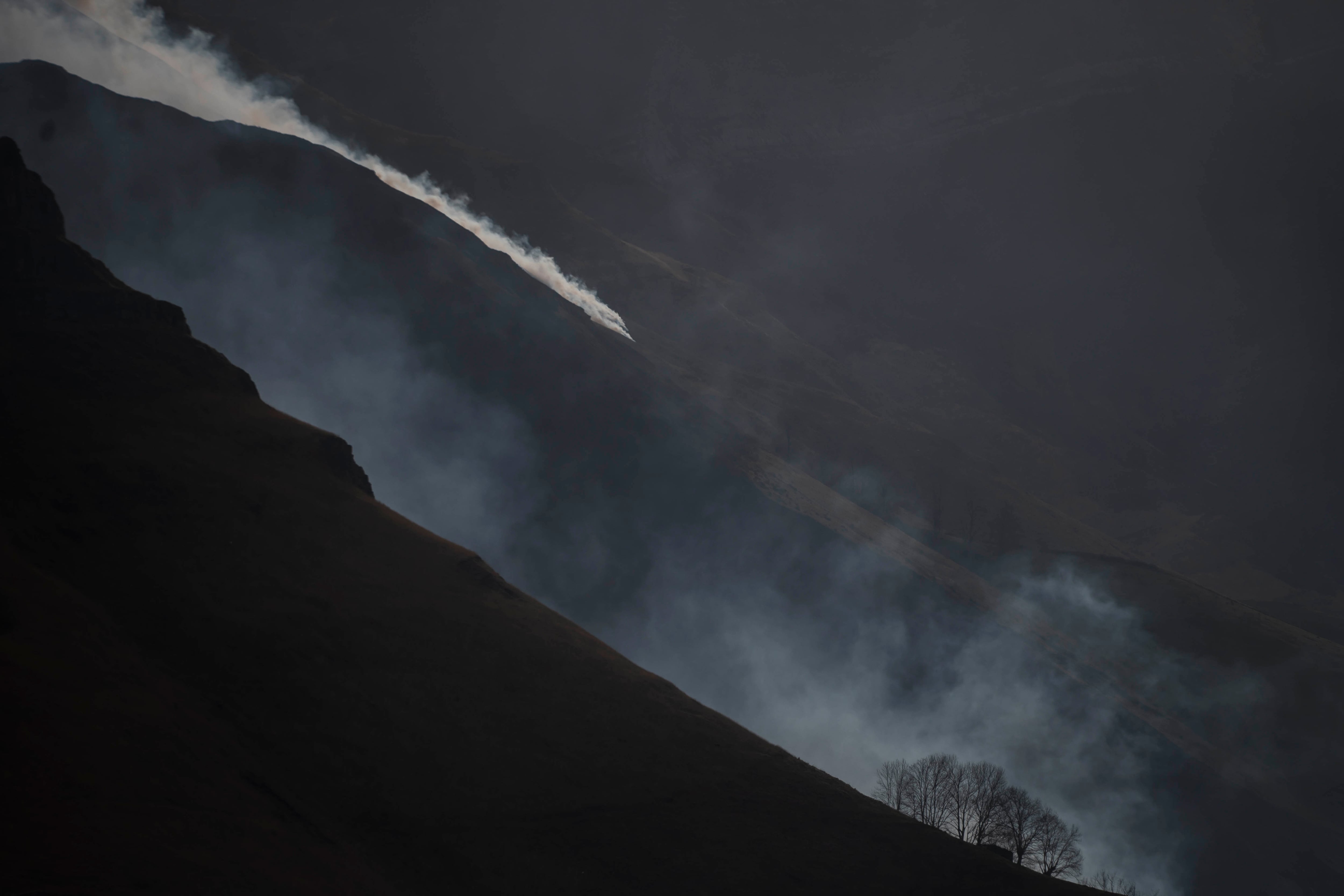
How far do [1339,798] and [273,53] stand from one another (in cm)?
21325

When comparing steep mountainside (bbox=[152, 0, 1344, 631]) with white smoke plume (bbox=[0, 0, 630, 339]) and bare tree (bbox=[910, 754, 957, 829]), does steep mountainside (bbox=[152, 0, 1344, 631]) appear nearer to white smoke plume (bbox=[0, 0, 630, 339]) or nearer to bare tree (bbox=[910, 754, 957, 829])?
white smoke plume (bbox=[0, 0, 630, 339])

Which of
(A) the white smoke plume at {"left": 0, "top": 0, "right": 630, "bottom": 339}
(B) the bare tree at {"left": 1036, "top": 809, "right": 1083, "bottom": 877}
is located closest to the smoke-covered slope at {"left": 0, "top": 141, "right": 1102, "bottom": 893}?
(B) the bare tree at {"left": 1036, "top": 809, "right": 1083, "bottom": 877}

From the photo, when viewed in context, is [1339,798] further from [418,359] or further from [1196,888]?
[418,359]

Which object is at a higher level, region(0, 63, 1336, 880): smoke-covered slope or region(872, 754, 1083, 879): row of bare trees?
region(0, 63, 1336, 880): smoke-covered slope

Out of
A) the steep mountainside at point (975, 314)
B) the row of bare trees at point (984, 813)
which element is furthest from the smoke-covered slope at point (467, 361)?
the steep mountainside at point (975, 314)

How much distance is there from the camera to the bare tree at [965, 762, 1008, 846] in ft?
158

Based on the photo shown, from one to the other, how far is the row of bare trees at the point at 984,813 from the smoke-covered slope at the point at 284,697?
78.2ft

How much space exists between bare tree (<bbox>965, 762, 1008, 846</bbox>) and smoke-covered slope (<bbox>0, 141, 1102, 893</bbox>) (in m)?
23.4

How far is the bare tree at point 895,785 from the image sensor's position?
5241cm

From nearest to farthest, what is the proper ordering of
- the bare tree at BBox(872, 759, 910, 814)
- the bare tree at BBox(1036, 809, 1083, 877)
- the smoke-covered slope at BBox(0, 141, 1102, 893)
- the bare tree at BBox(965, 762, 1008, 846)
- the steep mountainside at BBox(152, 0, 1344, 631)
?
the smoke-covered slope at BBox(0, 141, 1102, 893) < the bare tree at BBox(965, 762, 1008, 846) < the bare tree at BBox(1036, 809, 1083, 877) < the bare tree at BBox(872, 759, 910, 814) < the steep mountainside at BBox(152, 0, 1344, 631)

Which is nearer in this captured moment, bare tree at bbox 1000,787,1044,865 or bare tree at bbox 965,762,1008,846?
bare tree at bbox 1000,787,1044,865

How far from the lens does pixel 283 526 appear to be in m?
30.4

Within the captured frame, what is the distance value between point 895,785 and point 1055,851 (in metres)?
11.9

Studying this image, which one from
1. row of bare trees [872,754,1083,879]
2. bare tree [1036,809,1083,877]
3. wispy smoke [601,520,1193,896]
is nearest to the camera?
row of bare trees [872,754,1083,879]
